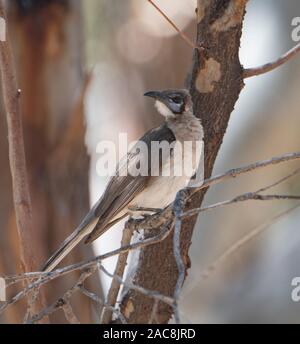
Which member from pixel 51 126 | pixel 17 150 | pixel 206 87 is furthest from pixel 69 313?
pixel 51 126

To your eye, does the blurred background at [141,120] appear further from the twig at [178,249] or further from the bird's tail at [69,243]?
the twig at [178,249]

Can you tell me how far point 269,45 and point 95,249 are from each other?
137 inches

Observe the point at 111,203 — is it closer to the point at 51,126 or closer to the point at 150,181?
the point at 150,181

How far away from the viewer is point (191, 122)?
4520 mm

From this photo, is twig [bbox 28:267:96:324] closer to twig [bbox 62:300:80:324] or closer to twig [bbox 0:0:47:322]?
twig [bbox 62:300:80:324]

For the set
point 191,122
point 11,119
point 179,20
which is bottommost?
point 11,119

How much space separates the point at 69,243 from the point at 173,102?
114cm

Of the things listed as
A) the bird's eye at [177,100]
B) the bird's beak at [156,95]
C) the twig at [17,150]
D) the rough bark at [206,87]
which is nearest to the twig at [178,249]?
the twig at [17,150]

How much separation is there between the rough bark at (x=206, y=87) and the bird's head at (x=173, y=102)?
22cm

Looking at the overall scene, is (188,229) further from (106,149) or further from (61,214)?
(106,149)

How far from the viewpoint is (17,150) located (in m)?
3.88

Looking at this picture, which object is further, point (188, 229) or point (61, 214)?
point (61, 214)

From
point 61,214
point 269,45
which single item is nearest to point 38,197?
point 61,214

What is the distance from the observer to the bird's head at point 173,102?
4.55 metres
